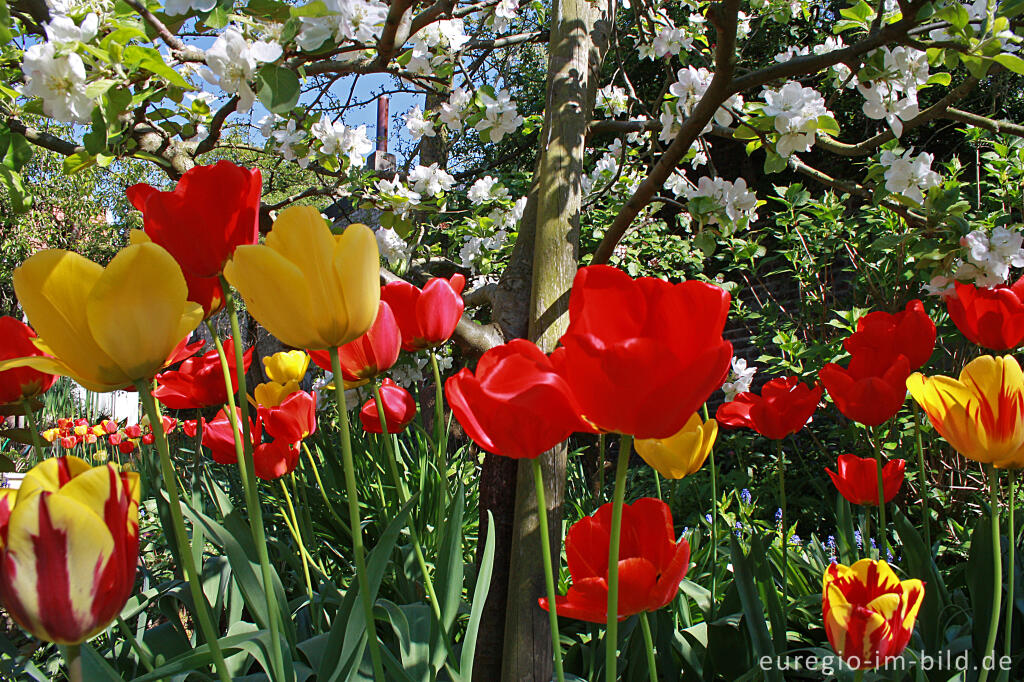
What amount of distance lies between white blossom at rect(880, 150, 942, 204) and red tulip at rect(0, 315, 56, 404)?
1461mm

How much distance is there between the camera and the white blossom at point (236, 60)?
2.66 ft

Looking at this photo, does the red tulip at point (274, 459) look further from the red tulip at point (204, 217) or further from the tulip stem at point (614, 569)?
the tulip stem at point (614, 569)

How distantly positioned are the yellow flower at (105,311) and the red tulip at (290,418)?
0.75 meters

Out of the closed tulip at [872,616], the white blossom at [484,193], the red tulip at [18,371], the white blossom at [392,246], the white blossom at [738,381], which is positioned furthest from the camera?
the white blossom at [484,193]

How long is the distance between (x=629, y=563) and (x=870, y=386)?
700mm

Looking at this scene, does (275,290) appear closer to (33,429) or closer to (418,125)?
(33,429)

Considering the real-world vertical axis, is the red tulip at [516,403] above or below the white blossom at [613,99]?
below

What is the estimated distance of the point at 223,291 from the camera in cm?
67

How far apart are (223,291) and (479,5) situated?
1562 millimetres

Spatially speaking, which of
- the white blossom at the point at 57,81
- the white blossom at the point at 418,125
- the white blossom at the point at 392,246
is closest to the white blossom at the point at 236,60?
the white blossom at the point at 57,81

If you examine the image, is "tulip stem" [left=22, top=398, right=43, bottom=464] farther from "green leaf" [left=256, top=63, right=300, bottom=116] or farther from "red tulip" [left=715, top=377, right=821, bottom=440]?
"red tulip" [left=715, top=377, right=821, bottom=440]

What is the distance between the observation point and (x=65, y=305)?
0.50 meters

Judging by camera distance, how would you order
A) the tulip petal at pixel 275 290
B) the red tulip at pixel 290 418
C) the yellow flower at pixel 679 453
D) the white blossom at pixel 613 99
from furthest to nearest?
the white blossom at pixel 613 99
the red tulip at pixel 290 418
the yellow flower at pixel 679 453
the tulip petal at pixel 275 290

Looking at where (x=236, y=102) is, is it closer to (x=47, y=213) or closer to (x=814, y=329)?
(x=814, y=329)
